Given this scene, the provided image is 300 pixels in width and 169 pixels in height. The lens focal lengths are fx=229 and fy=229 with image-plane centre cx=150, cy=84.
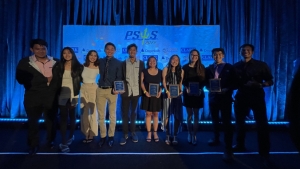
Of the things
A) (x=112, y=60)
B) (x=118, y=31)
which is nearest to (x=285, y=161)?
(x=112, y=60)

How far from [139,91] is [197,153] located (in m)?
1.32

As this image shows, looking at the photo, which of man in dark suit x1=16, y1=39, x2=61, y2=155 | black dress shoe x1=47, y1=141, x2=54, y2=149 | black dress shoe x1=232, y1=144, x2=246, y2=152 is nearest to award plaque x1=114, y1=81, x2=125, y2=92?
man in dark suit x1=16, y1=39, x2=61, y2=155

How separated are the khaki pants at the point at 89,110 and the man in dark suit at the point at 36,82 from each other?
0.44 m

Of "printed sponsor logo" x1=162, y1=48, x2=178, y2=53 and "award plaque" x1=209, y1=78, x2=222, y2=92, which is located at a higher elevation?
"printed sponsor logo" x1=162, y1=48, x2=178, y2=53

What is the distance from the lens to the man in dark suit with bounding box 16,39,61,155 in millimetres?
3209

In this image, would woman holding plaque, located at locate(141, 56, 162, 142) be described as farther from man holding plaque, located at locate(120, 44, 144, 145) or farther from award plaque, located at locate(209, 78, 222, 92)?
award plaque, located at locate(209, 78, 222, 92)

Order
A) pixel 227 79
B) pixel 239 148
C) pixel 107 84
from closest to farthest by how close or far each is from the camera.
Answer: pixel 227 79 → pixel 239 148 → pixel 107 84

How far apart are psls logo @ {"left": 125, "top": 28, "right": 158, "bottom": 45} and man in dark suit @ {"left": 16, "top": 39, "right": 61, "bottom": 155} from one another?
196 centimetres

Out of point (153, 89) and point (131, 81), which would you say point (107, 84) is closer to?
point (131, 81)

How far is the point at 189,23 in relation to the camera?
196 inches

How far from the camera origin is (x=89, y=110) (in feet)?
12.3

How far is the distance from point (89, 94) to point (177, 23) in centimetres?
257

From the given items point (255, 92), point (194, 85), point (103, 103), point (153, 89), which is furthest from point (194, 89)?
point (103, 103)

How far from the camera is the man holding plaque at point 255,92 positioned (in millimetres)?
2959
